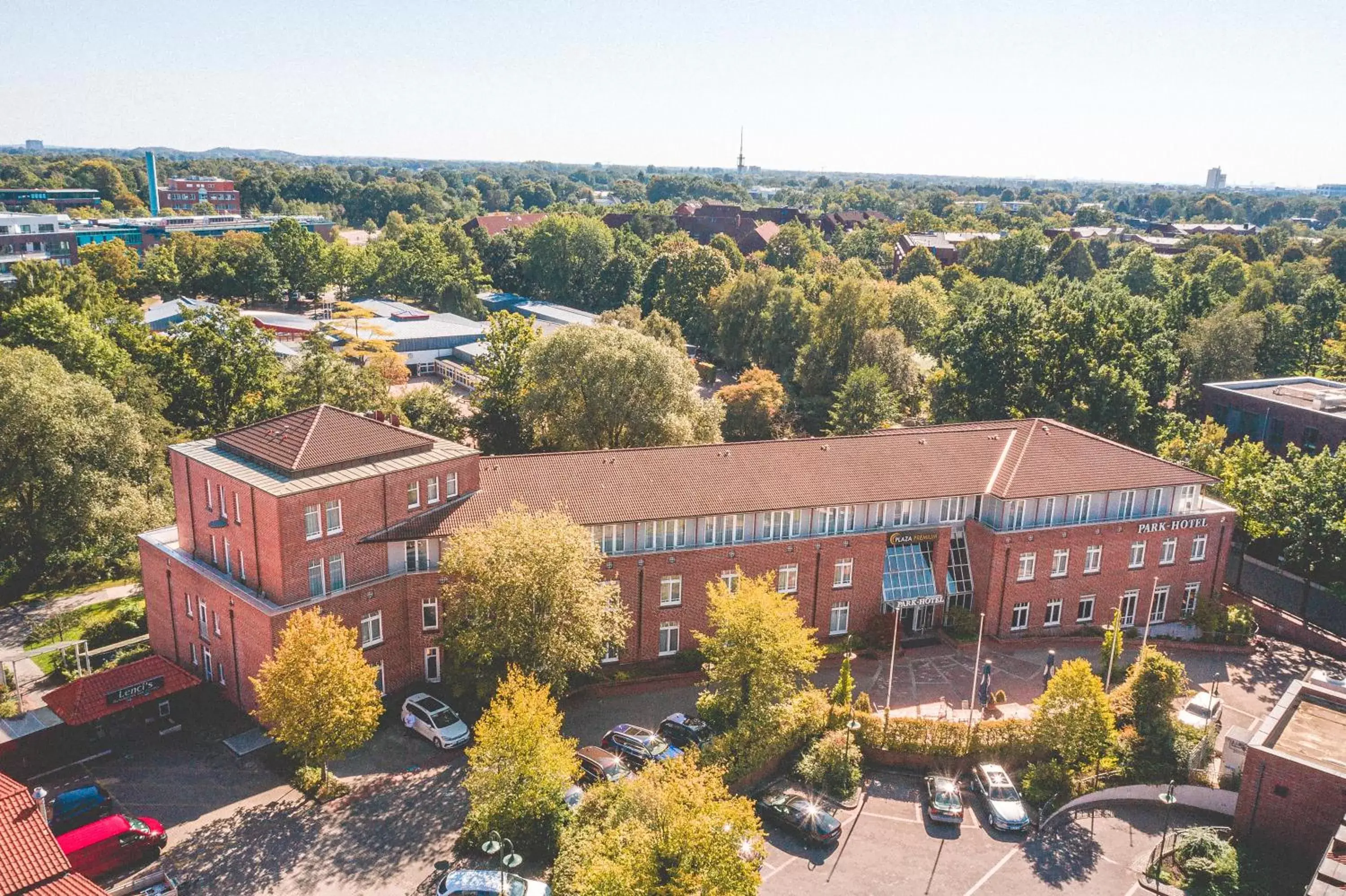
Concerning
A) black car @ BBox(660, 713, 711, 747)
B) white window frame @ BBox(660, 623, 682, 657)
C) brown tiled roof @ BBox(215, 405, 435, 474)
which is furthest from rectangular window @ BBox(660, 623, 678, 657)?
brown tiled roof @ BBox(215, 405, 435, 474)

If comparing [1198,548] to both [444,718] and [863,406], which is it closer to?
[863,406]

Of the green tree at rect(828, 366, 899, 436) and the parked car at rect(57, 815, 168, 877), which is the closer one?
the parked car at rect(57, 815, 168, 877)

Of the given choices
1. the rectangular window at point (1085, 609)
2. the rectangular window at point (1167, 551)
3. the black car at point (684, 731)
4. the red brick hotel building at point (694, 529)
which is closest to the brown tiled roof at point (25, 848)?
the red brick hotel building at point (694, 529)

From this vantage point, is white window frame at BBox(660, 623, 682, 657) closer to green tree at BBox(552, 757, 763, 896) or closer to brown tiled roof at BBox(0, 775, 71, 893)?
green tree at BBox(552, 757, 763, 896)

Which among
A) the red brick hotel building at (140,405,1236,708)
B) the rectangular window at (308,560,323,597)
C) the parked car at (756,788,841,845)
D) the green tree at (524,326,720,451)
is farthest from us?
the green tree at (524,326,720,451)

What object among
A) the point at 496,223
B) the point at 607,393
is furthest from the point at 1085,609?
the point at 496,223

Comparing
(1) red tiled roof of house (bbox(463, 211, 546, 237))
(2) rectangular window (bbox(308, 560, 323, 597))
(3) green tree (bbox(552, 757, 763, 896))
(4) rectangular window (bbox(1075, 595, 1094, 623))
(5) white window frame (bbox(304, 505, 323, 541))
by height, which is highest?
(1) red tiled roof of house (bbox(463, 211, 546, 237))
